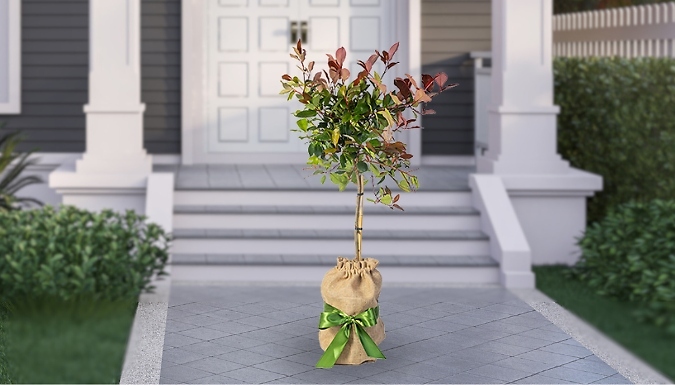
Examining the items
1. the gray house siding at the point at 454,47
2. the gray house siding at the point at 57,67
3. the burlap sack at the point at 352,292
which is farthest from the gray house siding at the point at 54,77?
the burlap sack at the point at 352,292

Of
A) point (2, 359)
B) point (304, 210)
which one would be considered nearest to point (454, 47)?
point (304, 210)

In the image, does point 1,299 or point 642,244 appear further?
point 642,244

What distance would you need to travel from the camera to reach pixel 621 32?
14.2m

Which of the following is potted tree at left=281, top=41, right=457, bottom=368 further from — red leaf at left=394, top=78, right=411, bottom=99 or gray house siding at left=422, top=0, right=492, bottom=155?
gray house siding at left=422, top=0, right=492, bottom=155

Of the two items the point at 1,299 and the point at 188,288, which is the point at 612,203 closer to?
the point at 188,288

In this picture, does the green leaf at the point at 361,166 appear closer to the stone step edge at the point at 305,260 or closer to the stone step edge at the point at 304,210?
the stone step edge at the point at 305,260

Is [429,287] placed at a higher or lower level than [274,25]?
lower

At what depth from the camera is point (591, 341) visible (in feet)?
24.4

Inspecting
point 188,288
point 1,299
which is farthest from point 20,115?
point 1,299

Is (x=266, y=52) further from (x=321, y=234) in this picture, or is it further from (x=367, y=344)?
(x=367, y=344)

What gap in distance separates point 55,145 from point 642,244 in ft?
19.9

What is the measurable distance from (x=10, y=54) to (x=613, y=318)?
6722 millimetres

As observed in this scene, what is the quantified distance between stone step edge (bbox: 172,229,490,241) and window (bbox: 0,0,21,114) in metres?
3.26

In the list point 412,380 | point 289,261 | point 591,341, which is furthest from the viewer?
point 289,261
